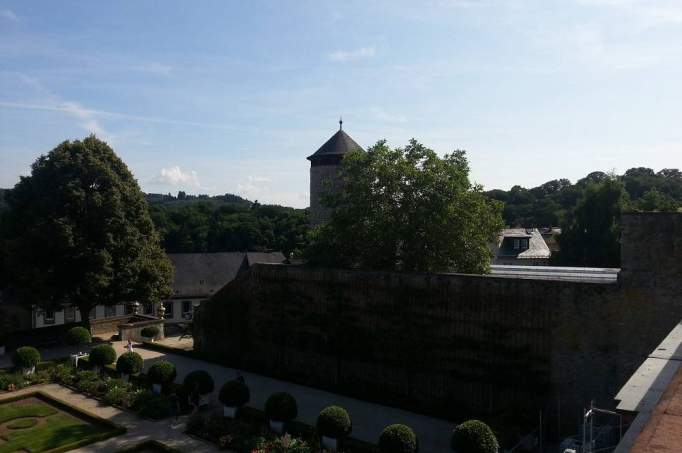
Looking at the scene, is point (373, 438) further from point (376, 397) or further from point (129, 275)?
point (129, 275)

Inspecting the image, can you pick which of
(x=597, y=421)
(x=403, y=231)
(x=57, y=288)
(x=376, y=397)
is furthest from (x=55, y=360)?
(x=597, y=421)

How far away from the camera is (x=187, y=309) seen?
4147cm

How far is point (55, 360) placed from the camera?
969 inches

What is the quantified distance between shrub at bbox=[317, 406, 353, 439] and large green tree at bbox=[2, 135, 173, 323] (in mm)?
15348

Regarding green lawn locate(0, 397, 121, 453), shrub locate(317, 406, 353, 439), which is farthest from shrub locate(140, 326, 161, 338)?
shrub locate(317, 406, 353, 439)

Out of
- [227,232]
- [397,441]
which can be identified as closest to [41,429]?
[397,441]

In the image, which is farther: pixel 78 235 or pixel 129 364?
pixel 78 235

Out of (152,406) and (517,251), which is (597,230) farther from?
(152,406)

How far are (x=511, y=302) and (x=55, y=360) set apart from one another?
19.5 m

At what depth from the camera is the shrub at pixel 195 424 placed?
16531mm

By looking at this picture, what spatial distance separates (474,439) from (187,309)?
104 feet

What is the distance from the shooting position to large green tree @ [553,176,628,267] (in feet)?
123

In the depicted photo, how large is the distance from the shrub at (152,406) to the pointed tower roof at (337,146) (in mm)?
19880

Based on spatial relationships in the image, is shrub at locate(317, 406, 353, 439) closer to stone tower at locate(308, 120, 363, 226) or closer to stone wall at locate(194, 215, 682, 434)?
stone wall at locate(194, 215, 682, 434)
